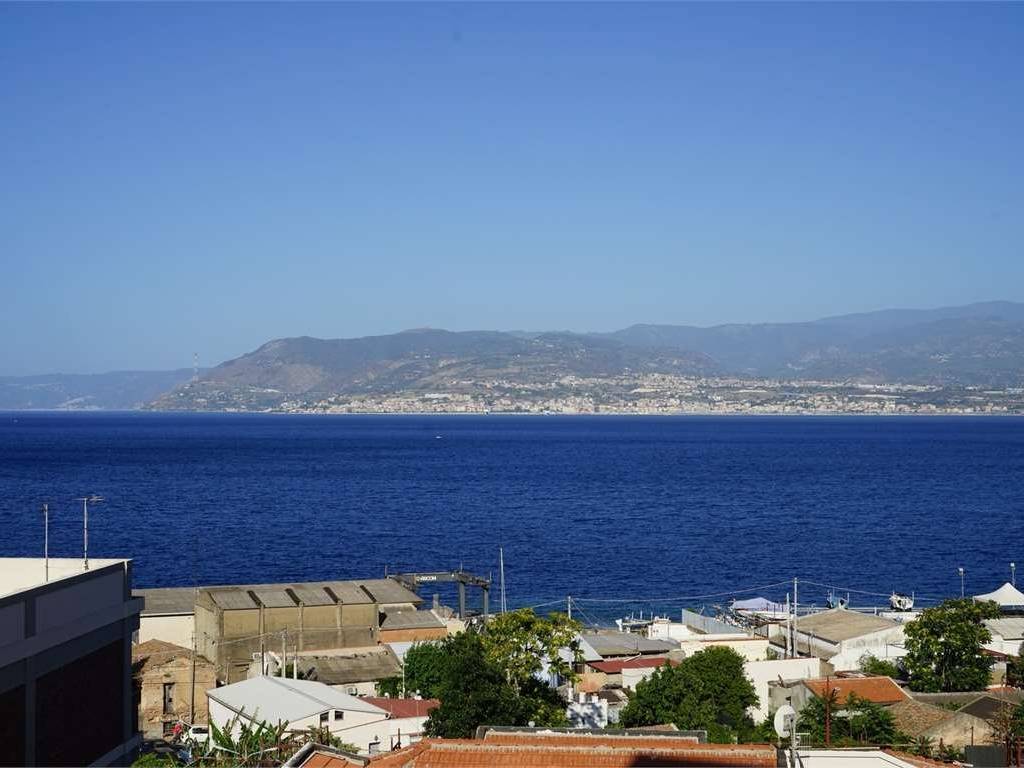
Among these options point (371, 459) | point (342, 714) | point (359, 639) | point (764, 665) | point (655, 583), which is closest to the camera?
point (342, 714)

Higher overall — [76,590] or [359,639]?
[76,590]

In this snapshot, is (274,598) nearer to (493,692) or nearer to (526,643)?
(526,643)

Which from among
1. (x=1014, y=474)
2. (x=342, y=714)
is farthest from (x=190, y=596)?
(x=1014, y=474)

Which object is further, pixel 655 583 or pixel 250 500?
pixel 250 500

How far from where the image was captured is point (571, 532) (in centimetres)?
7800

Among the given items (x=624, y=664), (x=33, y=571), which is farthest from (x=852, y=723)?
(x=33, y=571)

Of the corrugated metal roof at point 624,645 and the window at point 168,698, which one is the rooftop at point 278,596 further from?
the corrugated metal roof at point 624,645

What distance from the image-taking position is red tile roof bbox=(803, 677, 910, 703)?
28.4 meters

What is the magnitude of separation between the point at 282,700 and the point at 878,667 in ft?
55.6

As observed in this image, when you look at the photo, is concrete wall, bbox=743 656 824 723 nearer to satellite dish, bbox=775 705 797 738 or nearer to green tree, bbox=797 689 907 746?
green tree, bbox=797 689 907 746

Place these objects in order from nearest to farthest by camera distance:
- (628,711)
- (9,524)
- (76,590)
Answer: (76,590) < (628,711) < (9,524)

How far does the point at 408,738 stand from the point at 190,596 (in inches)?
669

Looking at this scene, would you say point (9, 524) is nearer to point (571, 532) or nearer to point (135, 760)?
point (571, 532)

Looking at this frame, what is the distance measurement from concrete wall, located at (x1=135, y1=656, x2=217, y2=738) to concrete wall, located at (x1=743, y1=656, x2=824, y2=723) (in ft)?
46.0
